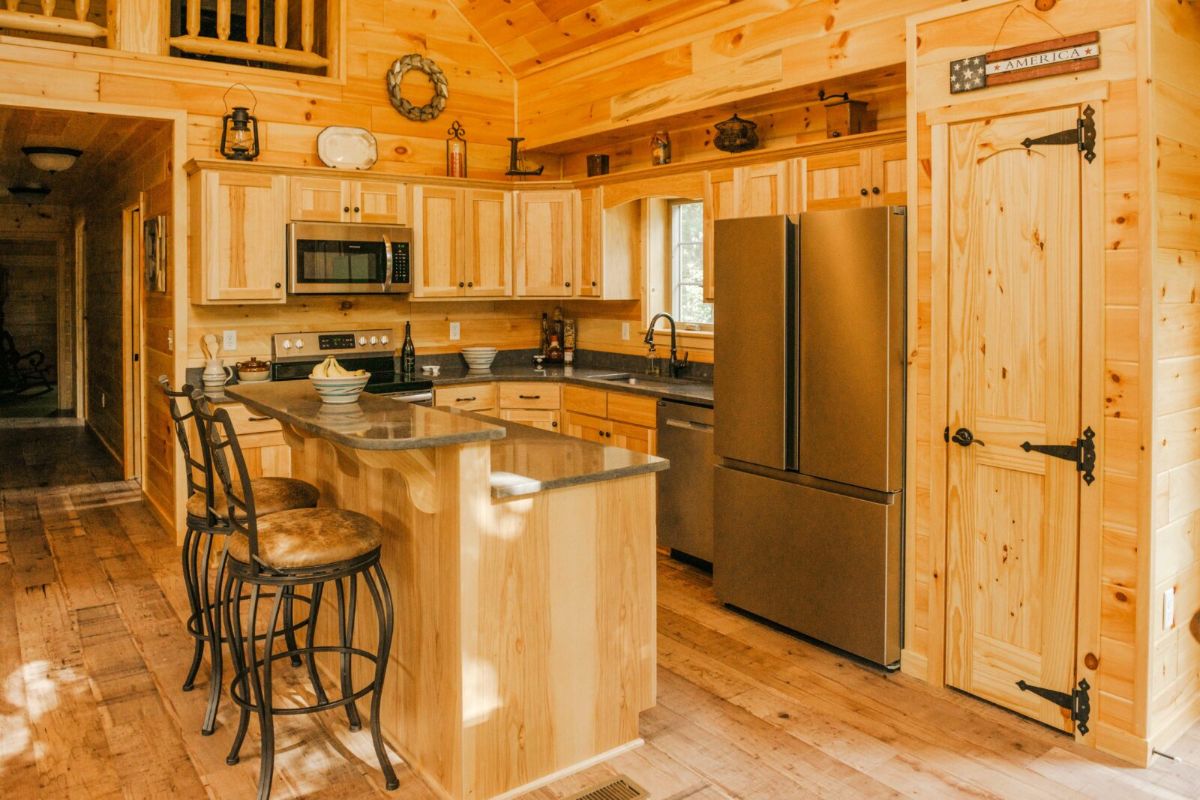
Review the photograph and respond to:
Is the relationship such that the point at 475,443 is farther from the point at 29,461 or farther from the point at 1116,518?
the point at 29,461

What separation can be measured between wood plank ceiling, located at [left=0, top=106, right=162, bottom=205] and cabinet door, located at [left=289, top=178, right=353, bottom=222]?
35.5 inches

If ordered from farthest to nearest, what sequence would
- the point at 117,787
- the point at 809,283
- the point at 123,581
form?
the point at 123,581
the point at 809,283
the point at 117,787

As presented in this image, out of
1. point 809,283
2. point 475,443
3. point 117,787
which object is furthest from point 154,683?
point 809,283

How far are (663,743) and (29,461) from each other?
6.98 meters

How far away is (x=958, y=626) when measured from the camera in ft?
10.7

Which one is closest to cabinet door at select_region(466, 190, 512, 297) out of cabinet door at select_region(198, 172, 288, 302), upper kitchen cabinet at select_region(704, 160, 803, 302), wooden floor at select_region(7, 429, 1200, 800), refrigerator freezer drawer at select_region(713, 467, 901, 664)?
cabinet door at select_region(198, 172, 288, 302)

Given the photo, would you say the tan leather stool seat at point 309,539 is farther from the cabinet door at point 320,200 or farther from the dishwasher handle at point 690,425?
the cabinet door at point 320,200

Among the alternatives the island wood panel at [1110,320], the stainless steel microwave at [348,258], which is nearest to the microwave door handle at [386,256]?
the stainless steel microwave at [348,258]

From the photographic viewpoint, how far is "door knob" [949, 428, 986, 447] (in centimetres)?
317

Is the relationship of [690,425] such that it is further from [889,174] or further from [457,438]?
[457,438]

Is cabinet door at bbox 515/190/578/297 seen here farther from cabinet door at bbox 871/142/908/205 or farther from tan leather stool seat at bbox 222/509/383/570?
tan leather stool seat at bbox 222/509/383/570

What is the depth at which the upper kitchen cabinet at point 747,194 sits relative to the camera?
4348 mm

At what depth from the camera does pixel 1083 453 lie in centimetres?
287

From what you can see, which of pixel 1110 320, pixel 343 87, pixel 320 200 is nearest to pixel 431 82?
pixel 343 87
